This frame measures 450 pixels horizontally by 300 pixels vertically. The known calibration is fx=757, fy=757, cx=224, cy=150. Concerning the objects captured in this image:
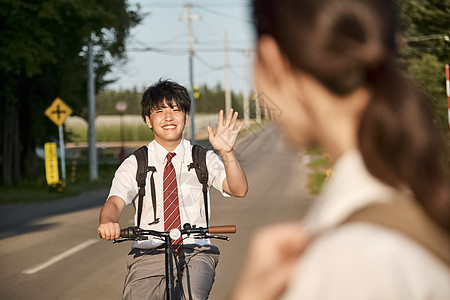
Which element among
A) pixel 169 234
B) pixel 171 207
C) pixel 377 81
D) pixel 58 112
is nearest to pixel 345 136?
pixel 377 81

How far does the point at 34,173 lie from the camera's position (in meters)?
33.6

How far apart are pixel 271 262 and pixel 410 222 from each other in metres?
0.20

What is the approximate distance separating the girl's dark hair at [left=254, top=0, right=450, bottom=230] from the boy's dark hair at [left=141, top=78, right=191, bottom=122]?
10.6 ft

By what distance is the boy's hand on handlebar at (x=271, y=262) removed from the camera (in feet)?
3.18

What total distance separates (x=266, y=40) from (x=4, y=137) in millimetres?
30203

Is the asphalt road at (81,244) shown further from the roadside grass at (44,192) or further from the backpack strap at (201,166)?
the roadside grass at (44,192)

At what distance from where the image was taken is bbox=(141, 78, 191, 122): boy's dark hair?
4207 millimetres

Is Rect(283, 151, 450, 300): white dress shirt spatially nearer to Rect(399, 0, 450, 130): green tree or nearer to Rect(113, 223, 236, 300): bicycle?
Rect(113, 223, 236, 300): bicycle

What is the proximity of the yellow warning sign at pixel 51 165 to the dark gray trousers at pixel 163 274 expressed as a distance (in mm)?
19769

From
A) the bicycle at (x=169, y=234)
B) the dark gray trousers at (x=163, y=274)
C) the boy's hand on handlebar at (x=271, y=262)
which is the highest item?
the boy's hand on handlebar at (x=271, y=262)

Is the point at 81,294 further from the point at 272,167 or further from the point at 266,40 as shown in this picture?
the point at 272,167

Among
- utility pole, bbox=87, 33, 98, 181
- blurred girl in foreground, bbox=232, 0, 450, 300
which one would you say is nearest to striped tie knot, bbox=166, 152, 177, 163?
blurred girl in foreground, bbox=232, 0, 450, 300

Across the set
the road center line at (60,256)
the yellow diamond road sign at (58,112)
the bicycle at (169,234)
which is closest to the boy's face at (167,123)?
the bicycle at (169,234)

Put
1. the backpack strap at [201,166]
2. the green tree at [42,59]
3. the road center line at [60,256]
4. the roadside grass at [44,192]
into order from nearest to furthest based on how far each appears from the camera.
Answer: the backpack strap at [201,166], the road center line at [60,256], the roadside grass at [44,192], the green tree at [42,59]
